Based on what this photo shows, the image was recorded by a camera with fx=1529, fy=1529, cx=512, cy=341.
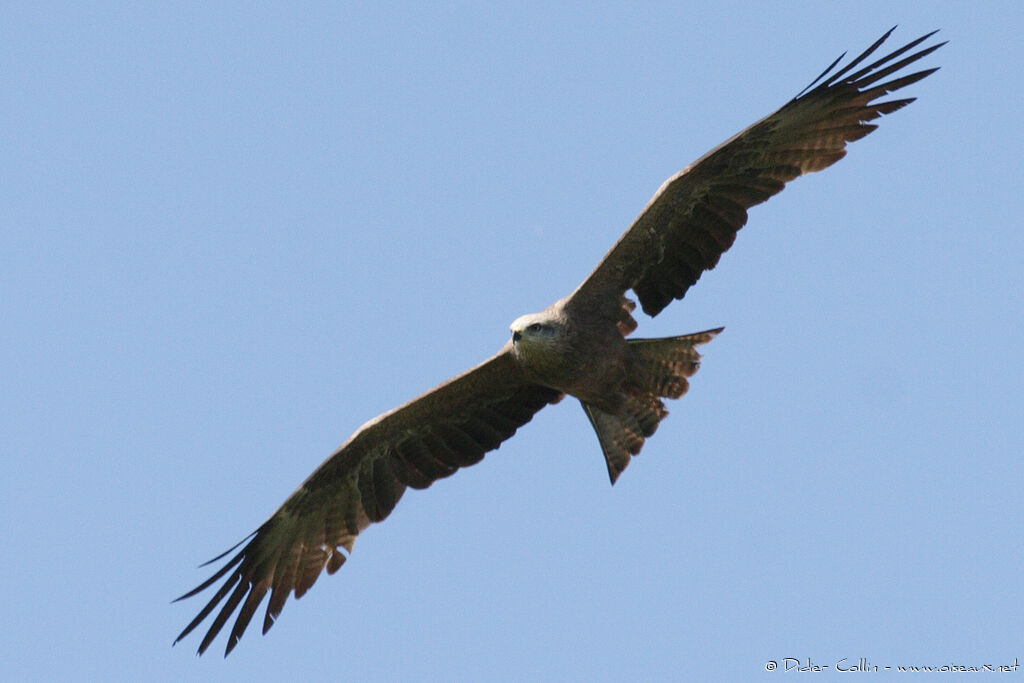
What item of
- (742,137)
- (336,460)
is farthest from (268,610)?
(742,137)

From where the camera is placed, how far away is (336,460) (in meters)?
11.6

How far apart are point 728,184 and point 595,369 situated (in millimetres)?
1632

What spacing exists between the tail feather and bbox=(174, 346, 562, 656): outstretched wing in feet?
1.80

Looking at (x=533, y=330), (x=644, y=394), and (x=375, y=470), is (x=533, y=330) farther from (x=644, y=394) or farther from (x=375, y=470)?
(x=375, y=470)

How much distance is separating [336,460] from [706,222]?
331 cm

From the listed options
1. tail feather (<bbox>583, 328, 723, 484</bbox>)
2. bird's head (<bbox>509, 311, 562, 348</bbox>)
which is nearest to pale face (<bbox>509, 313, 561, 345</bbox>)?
bird's head (<bbox>509, 311, 562, 348</bbox>)

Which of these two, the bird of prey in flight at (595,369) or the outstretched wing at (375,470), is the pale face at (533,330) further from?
the outstretched wing at (375,470)

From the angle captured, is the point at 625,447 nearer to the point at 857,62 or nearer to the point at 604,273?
the point at 604,273

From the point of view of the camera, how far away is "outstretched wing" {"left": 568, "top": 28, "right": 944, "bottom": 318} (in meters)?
10.8

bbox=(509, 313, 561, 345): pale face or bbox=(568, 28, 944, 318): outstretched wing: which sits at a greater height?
bbox=(568, 28, 944, 318): outstretched wing

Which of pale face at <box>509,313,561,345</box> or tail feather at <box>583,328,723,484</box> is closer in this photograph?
pale face at <box>509,313,561,345</box>

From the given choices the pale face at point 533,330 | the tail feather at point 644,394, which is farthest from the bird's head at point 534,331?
the tail feather at point 644,394

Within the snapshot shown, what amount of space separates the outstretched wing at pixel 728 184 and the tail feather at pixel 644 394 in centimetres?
35

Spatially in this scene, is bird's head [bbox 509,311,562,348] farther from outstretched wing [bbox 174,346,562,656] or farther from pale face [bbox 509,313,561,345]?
outstretched wing [bbox 174,346,562,656]
